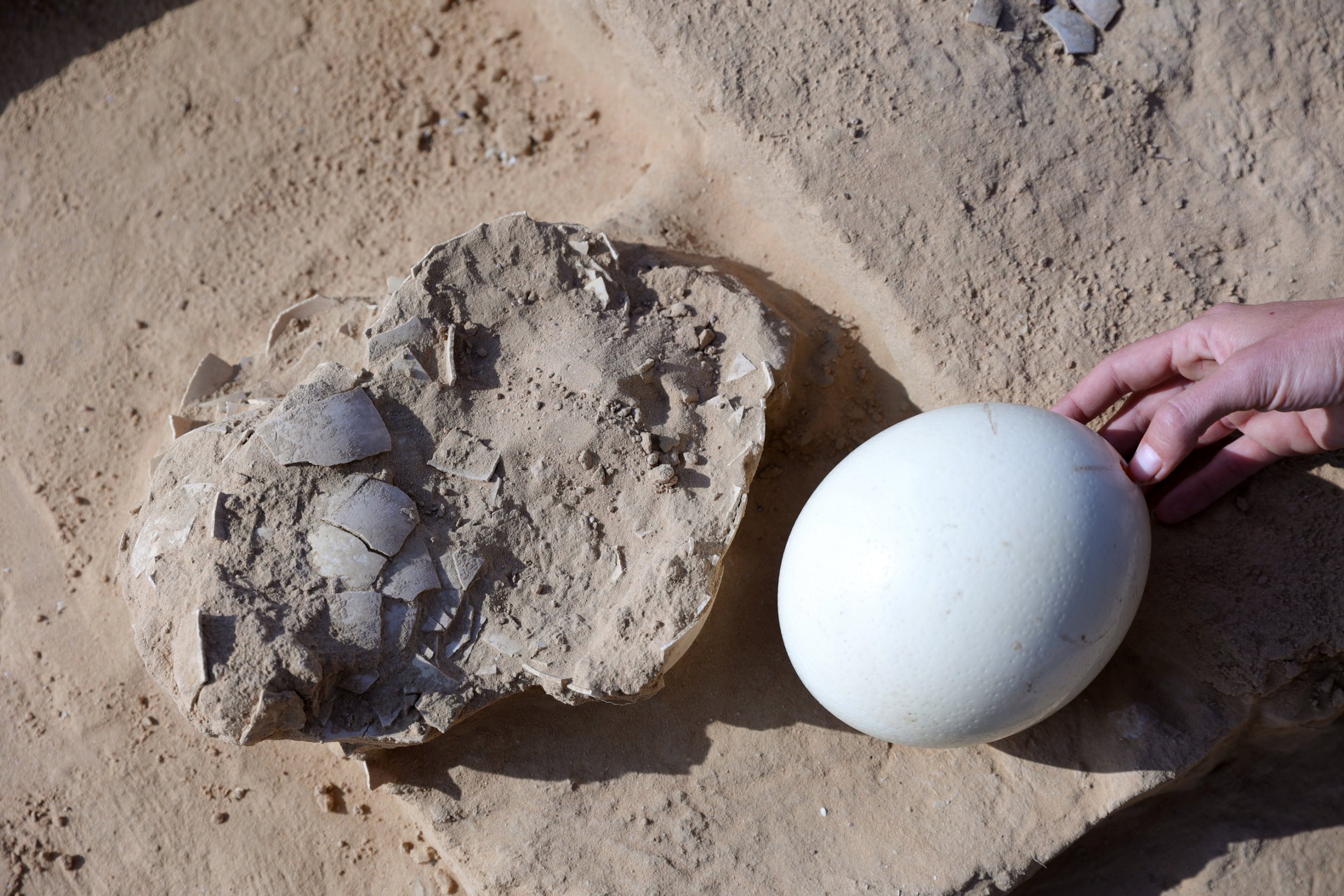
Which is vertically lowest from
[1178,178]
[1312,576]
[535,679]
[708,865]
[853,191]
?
[1312,576]

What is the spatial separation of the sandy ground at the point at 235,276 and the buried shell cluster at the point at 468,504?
39 centimetres

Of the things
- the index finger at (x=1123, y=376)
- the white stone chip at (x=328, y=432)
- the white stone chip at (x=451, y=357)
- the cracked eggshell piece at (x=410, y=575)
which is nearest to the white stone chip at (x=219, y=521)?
the white stone chip at (x=328, y=432)

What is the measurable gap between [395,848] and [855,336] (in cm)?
191

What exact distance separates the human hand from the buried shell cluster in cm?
85

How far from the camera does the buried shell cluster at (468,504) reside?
2.00 m

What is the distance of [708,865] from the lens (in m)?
2.20

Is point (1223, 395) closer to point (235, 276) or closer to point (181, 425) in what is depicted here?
point (181, 425)

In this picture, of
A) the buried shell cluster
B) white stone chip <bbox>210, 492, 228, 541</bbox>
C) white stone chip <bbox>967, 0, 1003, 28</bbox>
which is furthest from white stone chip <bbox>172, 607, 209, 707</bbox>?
white stone chip <bbox>967, 0, 1003, 28</bbox>

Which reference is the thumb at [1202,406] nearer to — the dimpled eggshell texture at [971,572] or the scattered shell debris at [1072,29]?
the dimpled eggshell texture at [971,572]

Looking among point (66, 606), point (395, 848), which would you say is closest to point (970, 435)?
point (395, 848)

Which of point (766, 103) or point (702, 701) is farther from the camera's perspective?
point (766, 103)

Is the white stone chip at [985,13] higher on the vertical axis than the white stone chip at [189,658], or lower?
lower

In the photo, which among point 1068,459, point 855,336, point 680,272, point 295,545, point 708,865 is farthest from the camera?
point 855,336

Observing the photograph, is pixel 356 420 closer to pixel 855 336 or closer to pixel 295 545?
pixel 295 545
